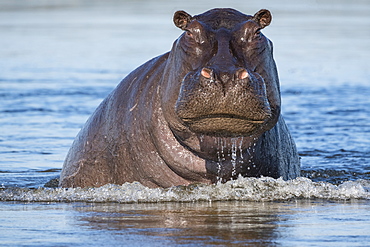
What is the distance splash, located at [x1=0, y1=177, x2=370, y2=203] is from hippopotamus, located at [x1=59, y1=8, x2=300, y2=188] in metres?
0.09

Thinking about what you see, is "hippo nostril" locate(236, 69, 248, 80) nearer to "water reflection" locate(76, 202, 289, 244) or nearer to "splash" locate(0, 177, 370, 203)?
"water reflection" locate(76, 202, 289, 244)

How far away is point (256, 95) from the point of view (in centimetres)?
558

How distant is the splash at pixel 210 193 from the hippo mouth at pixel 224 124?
769 millimetres

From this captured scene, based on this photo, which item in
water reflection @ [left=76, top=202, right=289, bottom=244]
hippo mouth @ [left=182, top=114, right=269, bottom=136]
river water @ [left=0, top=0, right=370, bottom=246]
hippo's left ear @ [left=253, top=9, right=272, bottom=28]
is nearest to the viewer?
water reflection @ [left=76, top=202, right=289, bottom=244]

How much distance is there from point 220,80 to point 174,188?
1327 millimetres

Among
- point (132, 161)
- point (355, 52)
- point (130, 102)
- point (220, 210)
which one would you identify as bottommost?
point (220, 210)

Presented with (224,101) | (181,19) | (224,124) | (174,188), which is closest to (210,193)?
(174,188)

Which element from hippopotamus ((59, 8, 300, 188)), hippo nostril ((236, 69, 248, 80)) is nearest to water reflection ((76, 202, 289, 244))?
hippopotamus ((59, 8, 300, 188))

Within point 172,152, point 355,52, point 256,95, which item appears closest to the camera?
point 256,95

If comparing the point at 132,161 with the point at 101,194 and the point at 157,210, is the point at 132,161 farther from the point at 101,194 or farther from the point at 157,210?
the point at 157,210

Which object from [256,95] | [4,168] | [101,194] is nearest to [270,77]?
[256,95]

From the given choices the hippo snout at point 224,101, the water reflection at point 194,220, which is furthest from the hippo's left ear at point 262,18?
the water reflection at point 194,220

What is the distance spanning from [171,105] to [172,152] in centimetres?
49

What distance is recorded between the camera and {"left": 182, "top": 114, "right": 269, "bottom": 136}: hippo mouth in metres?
5.69
